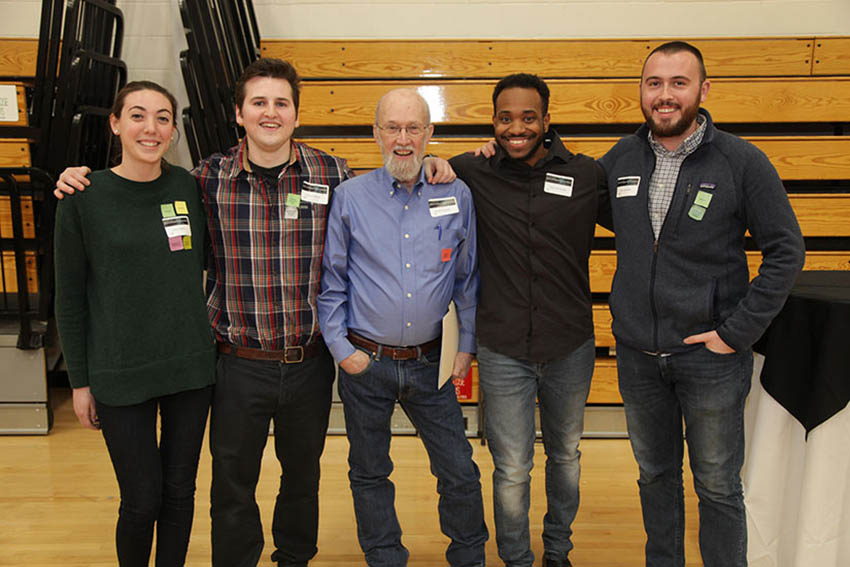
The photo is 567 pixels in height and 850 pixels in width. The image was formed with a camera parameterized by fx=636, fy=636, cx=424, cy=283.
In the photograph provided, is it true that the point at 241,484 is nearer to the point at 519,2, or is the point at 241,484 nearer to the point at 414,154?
the point at 414,154

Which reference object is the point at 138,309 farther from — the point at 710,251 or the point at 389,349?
the point at 710,251

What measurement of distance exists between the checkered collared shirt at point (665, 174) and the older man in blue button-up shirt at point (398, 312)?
0.56 m

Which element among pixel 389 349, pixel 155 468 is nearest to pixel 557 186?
pixel 389 349

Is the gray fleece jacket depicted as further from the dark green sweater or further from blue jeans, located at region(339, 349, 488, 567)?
the dark green sweater

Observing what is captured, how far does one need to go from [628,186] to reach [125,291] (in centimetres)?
149

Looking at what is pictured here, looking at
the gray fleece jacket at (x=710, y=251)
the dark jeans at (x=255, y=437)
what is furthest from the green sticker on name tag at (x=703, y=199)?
the dark jeans at (x=255, y=437)

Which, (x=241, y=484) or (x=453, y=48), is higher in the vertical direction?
(x=453, y=48)

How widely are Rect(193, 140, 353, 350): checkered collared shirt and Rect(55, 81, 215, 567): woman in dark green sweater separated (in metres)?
0.08

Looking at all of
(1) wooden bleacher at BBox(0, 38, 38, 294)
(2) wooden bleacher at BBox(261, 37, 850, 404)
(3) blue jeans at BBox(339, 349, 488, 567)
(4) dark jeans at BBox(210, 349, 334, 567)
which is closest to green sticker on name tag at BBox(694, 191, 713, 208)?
(3) blue jeans at BBox(339, 349, 488, 567)

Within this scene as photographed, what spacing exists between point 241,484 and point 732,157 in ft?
5.82

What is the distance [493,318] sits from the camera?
2.04 metres

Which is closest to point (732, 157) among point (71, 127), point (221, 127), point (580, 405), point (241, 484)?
point (580, 405)

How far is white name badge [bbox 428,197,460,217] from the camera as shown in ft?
6.45

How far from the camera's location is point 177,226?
182 cm
